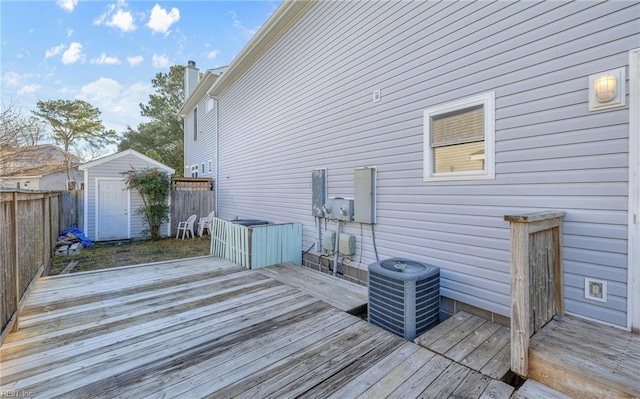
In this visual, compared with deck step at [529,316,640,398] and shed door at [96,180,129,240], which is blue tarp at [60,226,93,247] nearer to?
shed door at [96,180,129,240]

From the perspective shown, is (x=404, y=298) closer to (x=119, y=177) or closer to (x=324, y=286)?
(x=324, y=286)

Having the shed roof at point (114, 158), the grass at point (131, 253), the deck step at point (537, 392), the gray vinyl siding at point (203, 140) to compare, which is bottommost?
the grass at point (131, 253)

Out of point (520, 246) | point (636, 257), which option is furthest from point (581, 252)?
point (520, 246)

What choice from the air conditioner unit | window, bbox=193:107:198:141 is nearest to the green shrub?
window, bbox=193:107:198:141

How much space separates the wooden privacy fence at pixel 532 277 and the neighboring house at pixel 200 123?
35.2 ft

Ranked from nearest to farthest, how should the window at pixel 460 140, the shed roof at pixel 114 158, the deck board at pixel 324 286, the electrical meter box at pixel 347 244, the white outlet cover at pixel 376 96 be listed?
the window at pixel 460 140 < the deck board at pixel 324 286 < the white outlet cover at pixel 376 96 < the electrical meter box at pixel 347 244 < the shed roof at pixel 114 158

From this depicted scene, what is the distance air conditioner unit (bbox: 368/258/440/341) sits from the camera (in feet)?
9.16

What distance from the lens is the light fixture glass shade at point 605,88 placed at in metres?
2.18

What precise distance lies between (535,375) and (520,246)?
93 centimetres

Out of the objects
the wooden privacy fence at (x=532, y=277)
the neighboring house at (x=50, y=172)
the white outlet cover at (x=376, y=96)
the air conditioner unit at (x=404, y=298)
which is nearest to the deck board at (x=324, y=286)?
the air conditioner unit at (x=404, y=298)

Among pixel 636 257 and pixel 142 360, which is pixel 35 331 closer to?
pixel 142 360

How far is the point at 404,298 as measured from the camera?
2.80 meters

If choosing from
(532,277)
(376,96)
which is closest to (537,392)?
(532,277)

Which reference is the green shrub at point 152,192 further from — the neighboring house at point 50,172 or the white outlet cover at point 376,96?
the neighboring house at point 50,172
